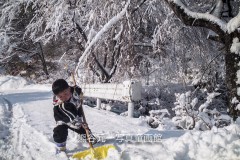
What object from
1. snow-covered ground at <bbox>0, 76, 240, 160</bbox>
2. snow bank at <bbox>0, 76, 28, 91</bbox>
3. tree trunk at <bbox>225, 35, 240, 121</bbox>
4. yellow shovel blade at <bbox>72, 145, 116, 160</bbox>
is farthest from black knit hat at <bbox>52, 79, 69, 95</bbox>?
snow bank at <bbox>0, 76, 28, 91</bbox>

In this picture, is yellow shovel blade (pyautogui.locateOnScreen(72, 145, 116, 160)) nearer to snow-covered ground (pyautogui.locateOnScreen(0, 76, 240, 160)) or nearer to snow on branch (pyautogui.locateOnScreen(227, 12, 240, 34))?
snow-covered ground (pyautogui.locateOnScreen(0, 76, 240, 160))

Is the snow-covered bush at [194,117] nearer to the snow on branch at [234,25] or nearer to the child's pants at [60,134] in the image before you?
the snow on branch at [234,25]

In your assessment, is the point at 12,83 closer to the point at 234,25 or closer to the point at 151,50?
the point at 151,50

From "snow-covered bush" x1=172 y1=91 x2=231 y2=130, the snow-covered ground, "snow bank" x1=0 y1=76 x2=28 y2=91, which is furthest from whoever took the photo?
"snow bank" x1=0 y1=76 x2=28 y2=91

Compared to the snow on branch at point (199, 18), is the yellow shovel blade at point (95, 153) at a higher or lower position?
lower

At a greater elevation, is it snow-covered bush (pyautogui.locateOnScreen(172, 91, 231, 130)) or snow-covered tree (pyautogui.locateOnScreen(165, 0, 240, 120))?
snow-covered tree (pyautogui.locateOnScreen(165, 0, 240, 120))

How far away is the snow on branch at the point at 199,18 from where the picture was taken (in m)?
4.96

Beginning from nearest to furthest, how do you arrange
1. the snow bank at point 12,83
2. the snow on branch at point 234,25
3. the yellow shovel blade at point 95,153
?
the yellow shovel blade at point 95,153 → the snow on branch at point 234,25 → the snow bank at point 12,83

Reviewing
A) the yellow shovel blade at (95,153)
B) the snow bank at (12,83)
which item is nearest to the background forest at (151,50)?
the yellow shovel blade at (95,153)

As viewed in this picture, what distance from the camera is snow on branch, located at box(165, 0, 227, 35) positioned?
4.96 metres

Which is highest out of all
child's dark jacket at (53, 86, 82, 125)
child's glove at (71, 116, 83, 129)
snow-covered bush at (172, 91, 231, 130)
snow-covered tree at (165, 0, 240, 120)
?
snow-covered tree at (165, 0, 240, 120)

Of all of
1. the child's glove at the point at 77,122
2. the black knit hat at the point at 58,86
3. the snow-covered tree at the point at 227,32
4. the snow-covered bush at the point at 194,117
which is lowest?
the snow-covered bush at the point at 194,117

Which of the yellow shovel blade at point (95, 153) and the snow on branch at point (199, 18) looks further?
the snow on branch at point (199, 18)

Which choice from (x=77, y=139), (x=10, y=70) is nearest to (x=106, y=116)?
(x=77, y=139)
